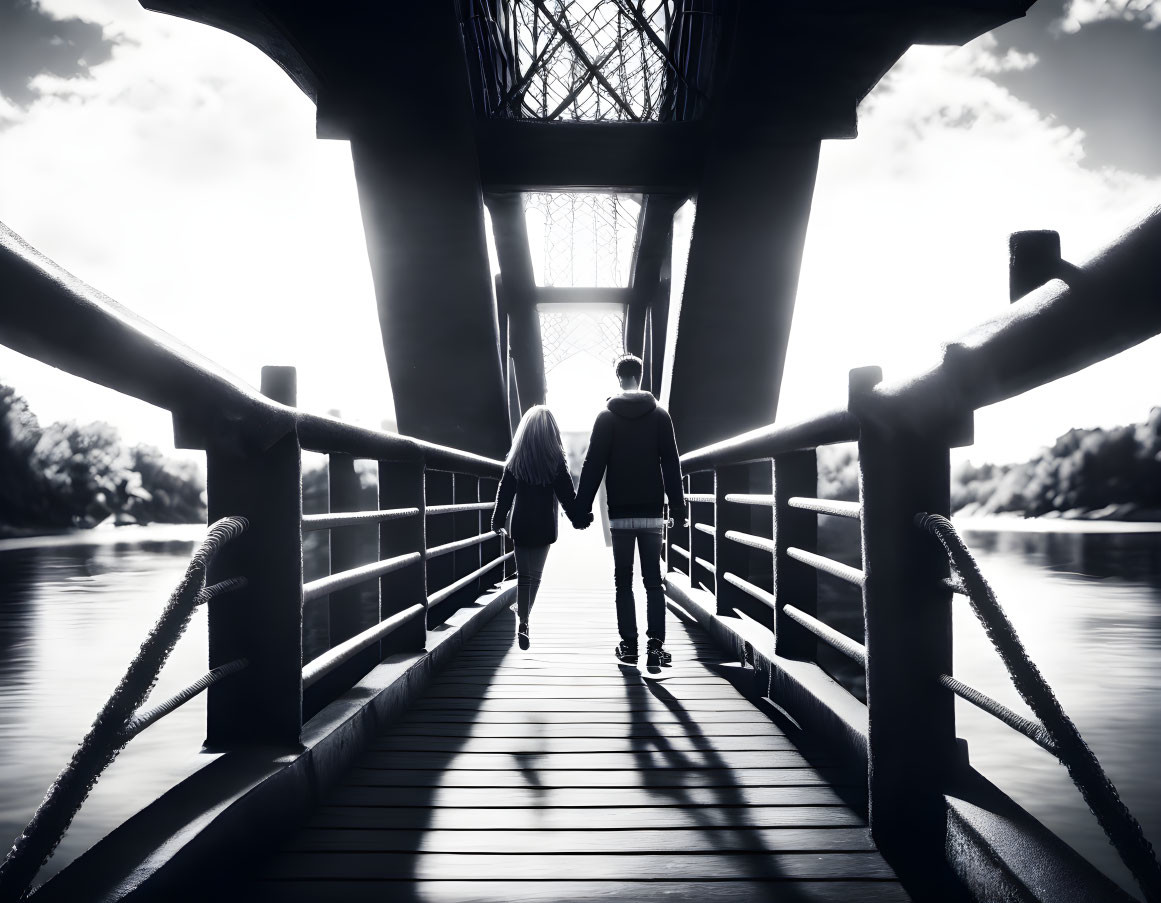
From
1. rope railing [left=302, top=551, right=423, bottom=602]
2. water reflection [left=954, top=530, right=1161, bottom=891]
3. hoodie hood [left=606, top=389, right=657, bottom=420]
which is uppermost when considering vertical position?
hoodie hood [left=606, top=389, right=657, bottom=420]

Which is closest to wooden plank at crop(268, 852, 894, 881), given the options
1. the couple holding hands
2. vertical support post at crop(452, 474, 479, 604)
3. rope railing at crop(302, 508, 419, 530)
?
rope railing at crop(302, 508, 419, 530)

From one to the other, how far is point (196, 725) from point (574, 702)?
34.0 ft

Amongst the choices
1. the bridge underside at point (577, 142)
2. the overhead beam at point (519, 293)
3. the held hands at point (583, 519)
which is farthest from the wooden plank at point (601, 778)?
the overhead beam at point (519, 293)

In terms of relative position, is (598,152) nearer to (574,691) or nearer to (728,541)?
(728,541)

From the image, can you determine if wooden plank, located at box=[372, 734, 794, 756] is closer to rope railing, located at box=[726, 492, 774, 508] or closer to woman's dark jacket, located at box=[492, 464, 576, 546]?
rope railing, located at box=[726, 492, 774, 508]

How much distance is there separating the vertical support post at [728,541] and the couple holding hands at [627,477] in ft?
1.33

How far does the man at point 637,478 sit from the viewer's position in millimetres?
3650

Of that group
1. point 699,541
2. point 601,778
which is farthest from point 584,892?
point 699,541

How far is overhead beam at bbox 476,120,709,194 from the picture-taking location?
5.23 m

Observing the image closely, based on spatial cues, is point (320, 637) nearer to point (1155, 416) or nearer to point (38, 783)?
point (38, 783)

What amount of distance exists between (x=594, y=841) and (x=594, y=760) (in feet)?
1.83

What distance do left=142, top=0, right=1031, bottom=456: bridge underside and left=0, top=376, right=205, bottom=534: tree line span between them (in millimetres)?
53098

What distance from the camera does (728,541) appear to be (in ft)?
13.1

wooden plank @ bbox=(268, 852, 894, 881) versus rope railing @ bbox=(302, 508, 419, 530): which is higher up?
rope railing @ bbox=(302, 508, 419, 530)
